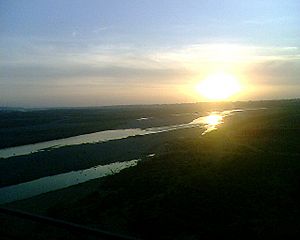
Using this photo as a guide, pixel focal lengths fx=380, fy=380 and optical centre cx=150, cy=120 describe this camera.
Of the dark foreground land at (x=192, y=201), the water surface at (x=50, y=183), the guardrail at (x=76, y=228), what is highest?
the guardrail at (x=76, y=228)

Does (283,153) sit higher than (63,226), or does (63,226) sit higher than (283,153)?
(63,226)

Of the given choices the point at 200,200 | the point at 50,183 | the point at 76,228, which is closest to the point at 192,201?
the point at 200,200

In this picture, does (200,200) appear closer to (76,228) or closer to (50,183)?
(76,228)

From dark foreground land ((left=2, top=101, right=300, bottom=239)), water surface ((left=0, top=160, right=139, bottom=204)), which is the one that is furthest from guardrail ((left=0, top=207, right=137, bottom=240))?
water surface ((left=0, top=160, right=139, bottom=204))

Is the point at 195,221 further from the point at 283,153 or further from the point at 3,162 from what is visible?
the point at 3,162

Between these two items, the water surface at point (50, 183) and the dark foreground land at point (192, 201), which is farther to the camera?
the water surface at point (50, 183)

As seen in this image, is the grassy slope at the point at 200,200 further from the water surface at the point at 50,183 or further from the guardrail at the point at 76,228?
the guardrail at the point at 76,228

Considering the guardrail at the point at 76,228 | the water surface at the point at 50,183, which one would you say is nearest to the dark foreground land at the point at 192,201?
the water surface at the point at 50,183

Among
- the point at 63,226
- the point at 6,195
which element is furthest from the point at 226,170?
the point at 63,226
